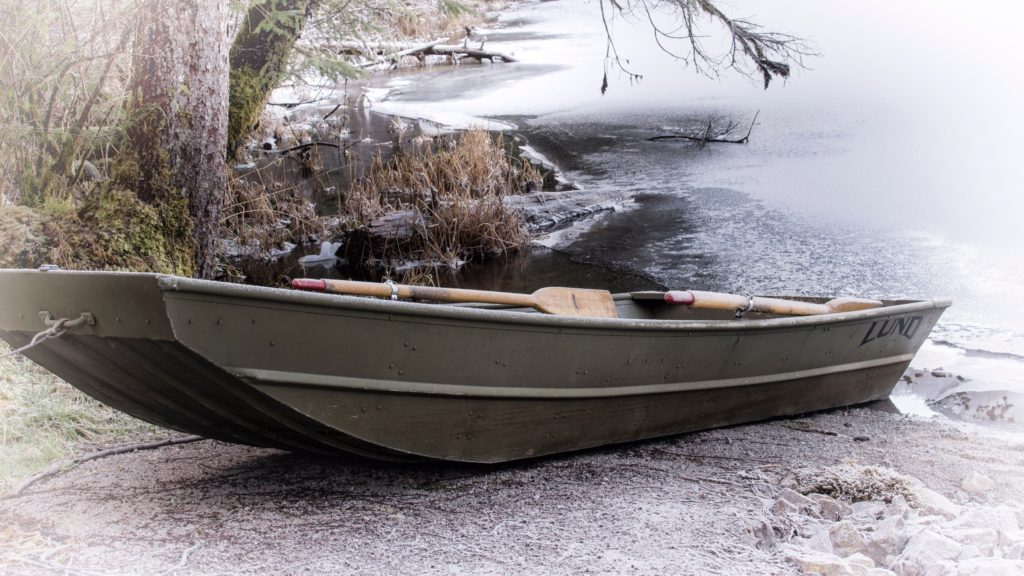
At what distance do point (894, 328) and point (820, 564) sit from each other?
2.39 metres

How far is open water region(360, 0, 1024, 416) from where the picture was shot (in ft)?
24.5

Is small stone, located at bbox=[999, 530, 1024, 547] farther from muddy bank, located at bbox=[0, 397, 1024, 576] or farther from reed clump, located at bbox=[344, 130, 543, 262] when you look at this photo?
reed clump, located at bbox=[344, 130, 543, 262]

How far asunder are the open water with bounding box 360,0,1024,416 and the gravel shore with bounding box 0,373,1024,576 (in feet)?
8.10

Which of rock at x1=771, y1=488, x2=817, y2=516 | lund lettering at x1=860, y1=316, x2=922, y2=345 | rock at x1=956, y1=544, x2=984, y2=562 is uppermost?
lund lettering at x1=860, y1=316, x2=922, y2=345

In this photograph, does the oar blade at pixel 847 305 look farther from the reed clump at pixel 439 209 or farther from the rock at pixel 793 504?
the reed clump at pixel 439 209

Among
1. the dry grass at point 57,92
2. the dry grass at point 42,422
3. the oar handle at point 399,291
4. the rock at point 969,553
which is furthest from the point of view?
the dry grass at point 57,92

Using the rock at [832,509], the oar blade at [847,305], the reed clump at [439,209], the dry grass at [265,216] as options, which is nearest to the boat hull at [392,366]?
the oar blade at [847,305]

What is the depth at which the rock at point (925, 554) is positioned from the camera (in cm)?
250

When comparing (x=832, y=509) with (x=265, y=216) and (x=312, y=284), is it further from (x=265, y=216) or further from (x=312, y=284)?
(x=265, y=216)

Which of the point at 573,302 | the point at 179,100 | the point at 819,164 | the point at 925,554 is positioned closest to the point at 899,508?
the point at 925,554

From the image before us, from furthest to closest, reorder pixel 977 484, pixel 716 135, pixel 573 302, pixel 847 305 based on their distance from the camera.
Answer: pixel 716 135
pixel 847 305
pixel 573 302
pixel 977 484

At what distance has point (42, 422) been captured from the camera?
357 centimetres

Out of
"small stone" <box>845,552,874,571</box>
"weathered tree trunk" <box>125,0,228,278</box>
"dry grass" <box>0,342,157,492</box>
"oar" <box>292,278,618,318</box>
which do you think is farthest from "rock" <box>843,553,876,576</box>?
"weathered tree trunk" <box>125,0,228,278</box>

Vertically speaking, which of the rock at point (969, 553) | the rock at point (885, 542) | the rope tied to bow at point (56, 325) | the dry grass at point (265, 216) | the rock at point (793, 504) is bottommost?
the dry grass at point (265, 216)
